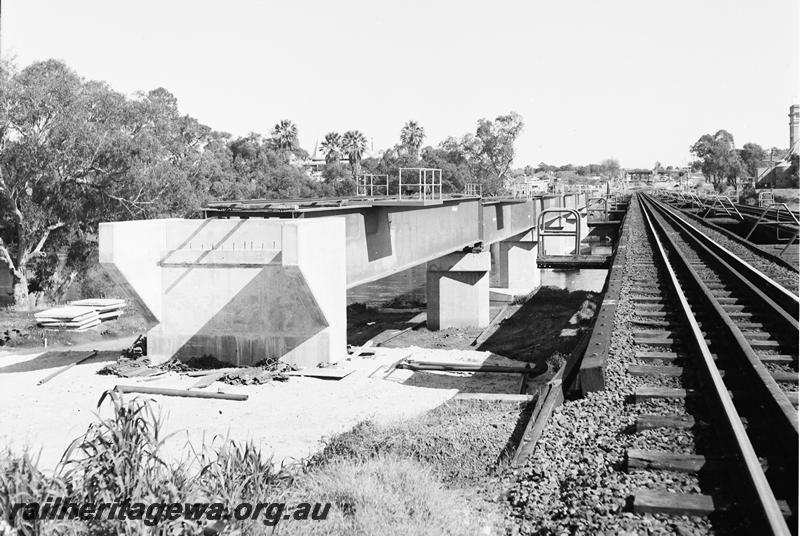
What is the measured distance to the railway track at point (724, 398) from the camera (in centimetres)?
462

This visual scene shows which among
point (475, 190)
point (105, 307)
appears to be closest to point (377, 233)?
point (105, 307)

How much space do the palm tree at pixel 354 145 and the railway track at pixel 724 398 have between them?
351 feet

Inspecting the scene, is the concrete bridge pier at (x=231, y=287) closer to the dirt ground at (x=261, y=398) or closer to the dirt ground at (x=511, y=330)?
the dirt ground at (x=261, y=398)

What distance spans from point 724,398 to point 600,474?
63.9 inches

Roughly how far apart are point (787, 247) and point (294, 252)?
50.0 ft

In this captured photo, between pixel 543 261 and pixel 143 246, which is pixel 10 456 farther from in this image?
pixel 543 261

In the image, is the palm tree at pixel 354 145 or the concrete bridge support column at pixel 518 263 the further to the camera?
the palm tree at pixel 354 145

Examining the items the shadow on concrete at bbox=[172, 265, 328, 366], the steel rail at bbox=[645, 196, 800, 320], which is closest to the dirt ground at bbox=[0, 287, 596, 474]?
the shadow on concrete at bbox=[172, 265, 328, 366]

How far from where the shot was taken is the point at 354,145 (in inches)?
4688

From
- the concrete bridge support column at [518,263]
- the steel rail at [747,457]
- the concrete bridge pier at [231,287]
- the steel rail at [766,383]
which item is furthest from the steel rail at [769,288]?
the concrete bridge support column at [518,263]

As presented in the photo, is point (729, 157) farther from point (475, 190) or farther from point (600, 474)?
point (600, 474)

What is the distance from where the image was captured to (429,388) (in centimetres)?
1480

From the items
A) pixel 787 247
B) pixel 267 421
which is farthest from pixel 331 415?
pixel 787 247

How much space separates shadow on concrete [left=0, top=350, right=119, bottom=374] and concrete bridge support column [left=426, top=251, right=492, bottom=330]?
13811 millimetres
